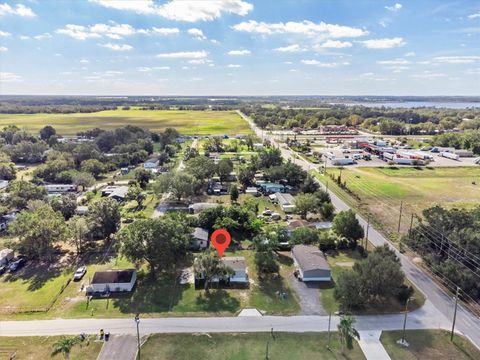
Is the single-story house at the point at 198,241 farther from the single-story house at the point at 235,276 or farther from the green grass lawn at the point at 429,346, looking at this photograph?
the green grass lawn at the point at 429,346

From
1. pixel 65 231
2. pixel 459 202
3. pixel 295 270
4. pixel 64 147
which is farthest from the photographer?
pixel 64 147

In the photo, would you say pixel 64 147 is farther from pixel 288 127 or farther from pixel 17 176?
pixel 288 127

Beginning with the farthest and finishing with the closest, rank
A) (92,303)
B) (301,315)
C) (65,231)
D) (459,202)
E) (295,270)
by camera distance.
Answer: (459,202), (65,231), (295,270), (92,303), (301,315)

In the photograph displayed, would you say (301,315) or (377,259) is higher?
(377,259)

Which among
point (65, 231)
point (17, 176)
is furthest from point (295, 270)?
point (17, 176)

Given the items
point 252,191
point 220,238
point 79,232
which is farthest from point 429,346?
point 252,191

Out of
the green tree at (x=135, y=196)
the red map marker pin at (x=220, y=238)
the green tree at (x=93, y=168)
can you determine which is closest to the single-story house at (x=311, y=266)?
the red map marker pin at (x=220, y=238)

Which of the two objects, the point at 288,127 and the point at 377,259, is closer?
the point at 377,259
